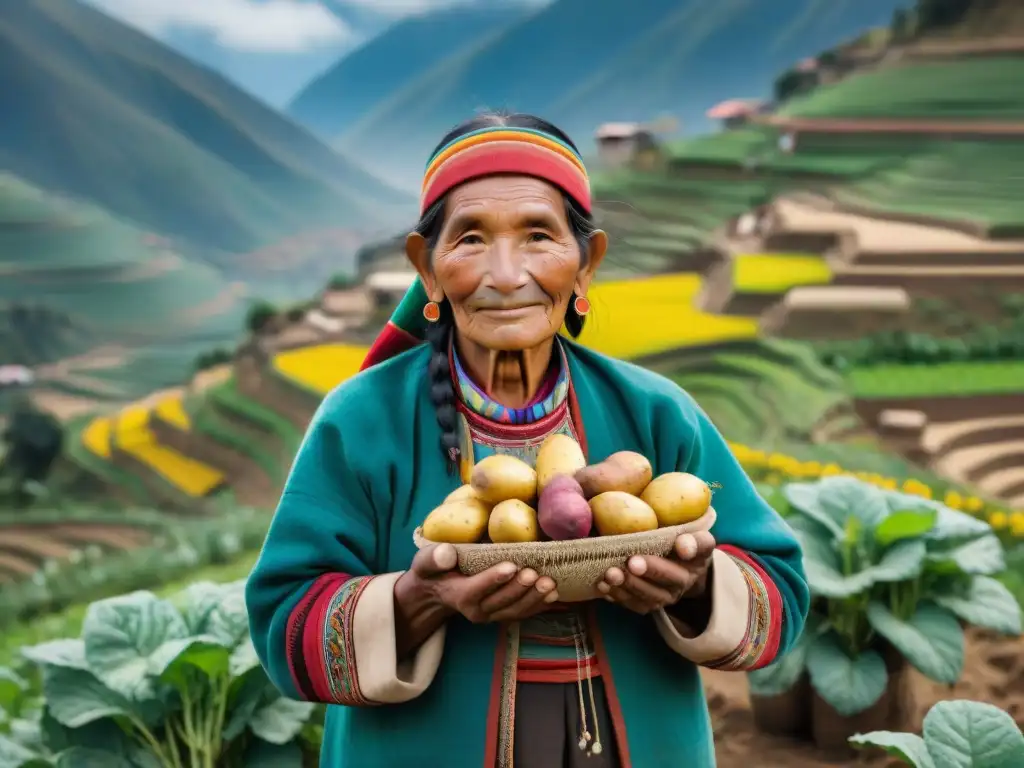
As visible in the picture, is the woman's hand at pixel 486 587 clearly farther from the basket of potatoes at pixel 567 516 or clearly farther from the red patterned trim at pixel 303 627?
the red patterned trim at pixel 303 627

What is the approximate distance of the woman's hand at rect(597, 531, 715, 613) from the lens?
1.28 metres

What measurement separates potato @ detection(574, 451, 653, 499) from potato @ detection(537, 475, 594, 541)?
4 cm

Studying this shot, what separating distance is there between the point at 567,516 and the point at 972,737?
1.11 m

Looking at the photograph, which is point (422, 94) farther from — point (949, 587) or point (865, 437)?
point (949, 587)

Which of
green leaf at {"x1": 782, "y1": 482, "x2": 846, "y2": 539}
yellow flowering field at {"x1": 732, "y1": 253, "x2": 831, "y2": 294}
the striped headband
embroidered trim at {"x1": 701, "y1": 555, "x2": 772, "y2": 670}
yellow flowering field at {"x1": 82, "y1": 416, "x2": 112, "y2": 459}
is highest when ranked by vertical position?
yellow flowering field at {"x1": 732, "y1": 253, "x2": 831, "y2": 294}

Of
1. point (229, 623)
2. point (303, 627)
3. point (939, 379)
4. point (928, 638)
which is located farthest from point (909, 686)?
point (939, 379)

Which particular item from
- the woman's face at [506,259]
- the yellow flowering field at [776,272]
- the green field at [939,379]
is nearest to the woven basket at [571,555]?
the woman's face at [506,259]

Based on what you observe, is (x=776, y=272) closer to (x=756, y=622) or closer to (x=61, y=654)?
(x=61, y=654)

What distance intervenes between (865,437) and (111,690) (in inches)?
240

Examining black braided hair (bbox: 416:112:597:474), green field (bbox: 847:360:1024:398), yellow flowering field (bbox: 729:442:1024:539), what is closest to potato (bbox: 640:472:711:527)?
black braided hair (bbox: 416:112:597:474)

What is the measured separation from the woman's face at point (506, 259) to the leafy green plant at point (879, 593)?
1.53 metres

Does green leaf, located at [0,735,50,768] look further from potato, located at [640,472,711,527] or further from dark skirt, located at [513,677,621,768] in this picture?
potato, located at [640,472,711,527]

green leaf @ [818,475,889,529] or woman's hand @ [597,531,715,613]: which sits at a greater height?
green leaf @ [818,475,889,529]

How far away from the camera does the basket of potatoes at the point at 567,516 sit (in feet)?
4.14
